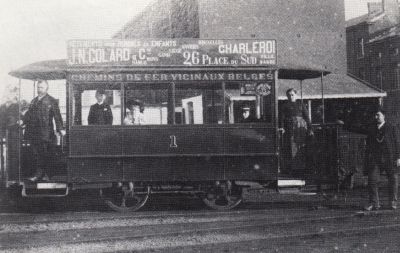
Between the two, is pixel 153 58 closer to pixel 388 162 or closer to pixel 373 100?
pixel 388 162

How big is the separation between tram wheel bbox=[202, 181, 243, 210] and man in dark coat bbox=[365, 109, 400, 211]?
2260 mm

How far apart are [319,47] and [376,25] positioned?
2281cm

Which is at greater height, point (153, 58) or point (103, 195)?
point (153, 58)

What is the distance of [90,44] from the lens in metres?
9.48

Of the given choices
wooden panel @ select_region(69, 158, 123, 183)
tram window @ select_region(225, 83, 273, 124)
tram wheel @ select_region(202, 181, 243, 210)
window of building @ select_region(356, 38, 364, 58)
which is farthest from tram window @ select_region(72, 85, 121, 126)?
window of building @ select_region(356, 38, 364, 58)

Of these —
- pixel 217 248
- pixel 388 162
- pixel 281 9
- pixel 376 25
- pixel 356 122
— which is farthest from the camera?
pixel 376 25

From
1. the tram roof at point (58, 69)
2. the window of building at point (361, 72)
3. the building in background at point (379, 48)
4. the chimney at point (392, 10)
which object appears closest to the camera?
the tram roof at point (58, 69)

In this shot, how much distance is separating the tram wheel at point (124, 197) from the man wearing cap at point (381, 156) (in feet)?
12.7

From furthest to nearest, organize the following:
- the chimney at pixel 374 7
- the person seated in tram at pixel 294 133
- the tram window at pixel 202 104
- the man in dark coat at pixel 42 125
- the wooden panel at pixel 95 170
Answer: the chimney at pixel 374 7
the person seated in tram at pixel 294 133
the man in dark coat at pixel 42 125
the tram window at pixel 202 104
the wooden panel at pixel 95 170

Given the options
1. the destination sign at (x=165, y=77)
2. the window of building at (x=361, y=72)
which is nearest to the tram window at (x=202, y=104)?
the destination sign at (x=165, y=77)

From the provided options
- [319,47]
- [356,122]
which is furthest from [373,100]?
[319,47]

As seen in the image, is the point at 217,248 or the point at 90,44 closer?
the point at 217,248

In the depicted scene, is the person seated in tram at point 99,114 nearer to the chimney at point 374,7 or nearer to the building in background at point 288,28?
the building in background at point 288,28

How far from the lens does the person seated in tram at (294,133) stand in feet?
34.6
